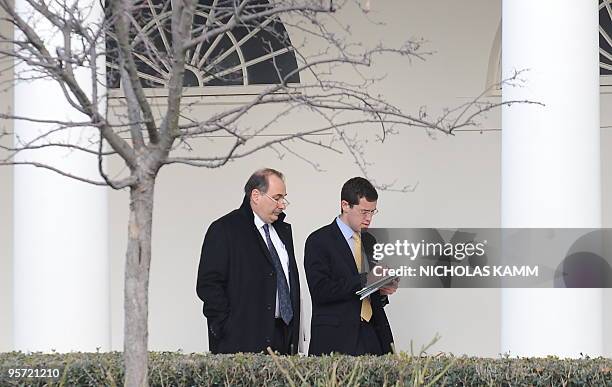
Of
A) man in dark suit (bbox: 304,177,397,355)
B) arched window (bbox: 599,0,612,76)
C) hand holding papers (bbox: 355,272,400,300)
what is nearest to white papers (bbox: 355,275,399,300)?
hand holding papers (bbox: 355,272,400,300)

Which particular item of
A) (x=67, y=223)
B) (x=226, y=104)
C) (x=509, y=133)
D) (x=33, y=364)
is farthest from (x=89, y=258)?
(x=226, y=104)

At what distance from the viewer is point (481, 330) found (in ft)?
33.1

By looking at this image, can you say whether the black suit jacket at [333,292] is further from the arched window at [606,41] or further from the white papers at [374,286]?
the arched window at [606,41]

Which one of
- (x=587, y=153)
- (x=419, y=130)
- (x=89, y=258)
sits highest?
(x=419, y=130)

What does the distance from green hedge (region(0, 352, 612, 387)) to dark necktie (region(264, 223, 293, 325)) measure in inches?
39.3

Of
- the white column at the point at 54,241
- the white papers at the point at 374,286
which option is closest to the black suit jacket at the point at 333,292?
the white papers at the point at 374,286

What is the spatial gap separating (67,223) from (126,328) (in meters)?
2.54

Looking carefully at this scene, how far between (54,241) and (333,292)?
1.57m

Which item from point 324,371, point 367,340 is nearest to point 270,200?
point 367,340

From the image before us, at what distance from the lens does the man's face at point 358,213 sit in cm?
715

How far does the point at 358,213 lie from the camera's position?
283 inches

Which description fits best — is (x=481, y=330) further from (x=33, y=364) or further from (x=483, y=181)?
(x=33, y=364)

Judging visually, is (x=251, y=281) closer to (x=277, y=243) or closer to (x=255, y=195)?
(x=277, y=243)

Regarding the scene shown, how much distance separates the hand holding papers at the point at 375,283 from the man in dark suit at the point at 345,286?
5 centimetres
